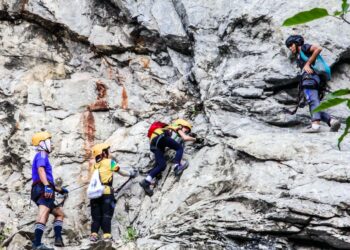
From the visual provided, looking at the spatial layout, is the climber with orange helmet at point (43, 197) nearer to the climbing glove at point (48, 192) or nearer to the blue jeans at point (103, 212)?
the climbing glove at point (48, 192)

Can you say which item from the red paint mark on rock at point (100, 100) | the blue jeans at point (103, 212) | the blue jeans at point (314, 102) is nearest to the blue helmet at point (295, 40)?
the blue jeans at point (314, 102)

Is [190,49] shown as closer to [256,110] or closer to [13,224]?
[256,110]

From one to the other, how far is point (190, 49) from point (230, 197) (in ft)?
16.2

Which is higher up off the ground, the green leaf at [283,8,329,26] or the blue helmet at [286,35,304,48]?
the blue helmet at [286,35,304,48]

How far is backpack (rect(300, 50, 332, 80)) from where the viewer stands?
10.1 meters

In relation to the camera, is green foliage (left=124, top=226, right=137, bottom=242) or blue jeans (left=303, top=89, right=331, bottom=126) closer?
green foliage (left=124, top=226, right=137, bottom=242)

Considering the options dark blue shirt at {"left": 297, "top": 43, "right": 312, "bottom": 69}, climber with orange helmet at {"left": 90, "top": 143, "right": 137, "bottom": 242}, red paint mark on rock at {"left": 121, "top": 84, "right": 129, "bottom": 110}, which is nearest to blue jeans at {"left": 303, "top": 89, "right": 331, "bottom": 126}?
dark blue shirt at {"left": 297, "top": 43, "right": 312, "bottom": 69}

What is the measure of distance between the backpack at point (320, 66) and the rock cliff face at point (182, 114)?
64 cm

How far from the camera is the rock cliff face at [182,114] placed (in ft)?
27.7

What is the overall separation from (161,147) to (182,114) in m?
1.67

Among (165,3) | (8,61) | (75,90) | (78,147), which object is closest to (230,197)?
(78,147)

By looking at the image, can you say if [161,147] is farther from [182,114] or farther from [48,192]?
[48,192]

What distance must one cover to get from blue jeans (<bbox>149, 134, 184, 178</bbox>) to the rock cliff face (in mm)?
288

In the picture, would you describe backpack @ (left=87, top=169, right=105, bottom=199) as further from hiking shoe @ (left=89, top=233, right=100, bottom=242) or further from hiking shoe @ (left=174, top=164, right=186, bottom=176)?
hiking shoe @ (left=174, top=164, right=186, bottom=176)
